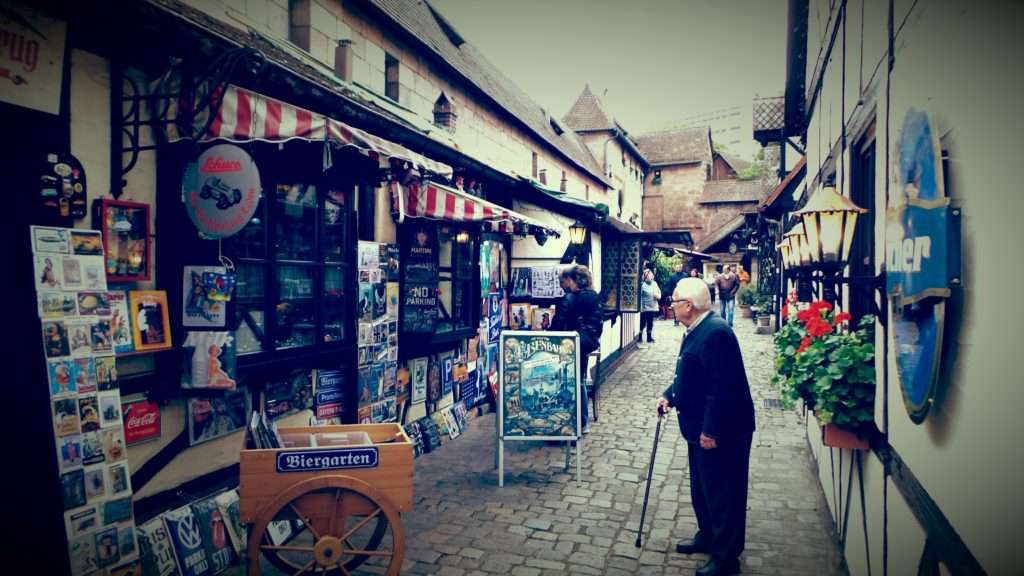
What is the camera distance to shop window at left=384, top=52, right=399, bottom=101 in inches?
412

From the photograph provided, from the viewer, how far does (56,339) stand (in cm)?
332

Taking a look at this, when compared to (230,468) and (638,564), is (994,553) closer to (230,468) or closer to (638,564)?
(638,564)

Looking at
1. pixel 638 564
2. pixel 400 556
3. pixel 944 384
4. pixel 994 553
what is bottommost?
pixel 638 564

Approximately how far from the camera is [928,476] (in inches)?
101

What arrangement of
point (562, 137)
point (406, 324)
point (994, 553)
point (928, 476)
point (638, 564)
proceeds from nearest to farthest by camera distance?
point (994, 553)
point (928, 476)
point (638, 564)
point (406, 324)
point (562, 137)

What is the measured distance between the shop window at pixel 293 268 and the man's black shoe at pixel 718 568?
3758 mm

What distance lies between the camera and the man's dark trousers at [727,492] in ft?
15.0

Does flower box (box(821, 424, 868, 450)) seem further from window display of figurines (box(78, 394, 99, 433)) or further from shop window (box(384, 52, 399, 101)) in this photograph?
shop window (box(384, 52, 399, 101))

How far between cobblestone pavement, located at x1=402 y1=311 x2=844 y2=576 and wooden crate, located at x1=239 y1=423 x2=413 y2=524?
3.66 ft

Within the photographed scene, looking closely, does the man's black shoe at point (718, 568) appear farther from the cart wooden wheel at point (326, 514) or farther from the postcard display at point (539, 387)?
the cart wooden wheel at point (326, 514)

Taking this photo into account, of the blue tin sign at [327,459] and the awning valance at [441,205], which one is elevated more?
the awning valance at [441,205]

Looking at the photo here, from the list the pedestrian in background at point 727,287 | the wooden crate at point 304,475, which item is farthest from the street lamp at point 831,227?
the pedestrian in background at point 727,287

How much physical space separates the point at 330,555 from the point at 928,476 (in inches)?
123

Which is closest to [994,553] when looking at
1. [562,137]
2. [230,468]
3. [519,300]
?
[230,468]
